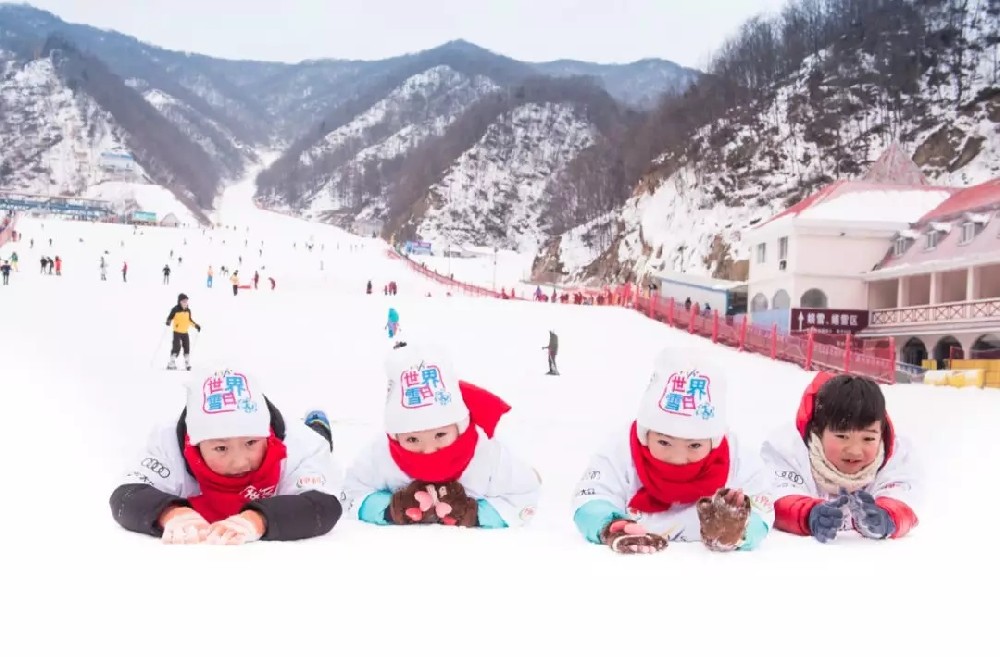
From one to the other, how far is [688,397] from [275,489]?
5.64 feet

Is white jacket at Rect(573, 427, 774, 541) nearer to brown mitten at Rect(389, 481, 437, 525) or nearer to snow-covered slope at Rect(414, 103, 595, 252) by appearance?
brown mitten at Rect(389, 481, 437, 525)

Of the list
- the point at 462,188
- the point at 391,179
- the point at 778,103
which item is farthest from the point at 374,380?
the point at 391,179

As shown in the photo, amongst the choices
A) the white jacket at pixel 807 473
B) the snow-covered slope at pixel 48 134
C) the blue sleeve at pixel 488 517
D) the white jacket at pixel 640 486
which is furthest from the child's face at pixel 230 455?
the snow-covered slope at pixel 48 134

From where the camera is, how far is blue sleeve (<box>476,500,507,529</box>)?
3367 millimetres

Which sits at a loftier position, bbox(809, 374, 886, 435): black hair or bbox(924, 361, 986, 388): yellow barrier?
bbox(809, 374, 886, 435): black hair

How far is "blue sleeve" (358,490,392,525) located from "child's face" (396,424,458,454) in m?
0.25

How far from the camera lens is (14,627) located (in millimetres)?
1936

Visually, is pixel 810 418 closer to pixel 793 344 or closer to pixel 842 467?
pixel 842 467

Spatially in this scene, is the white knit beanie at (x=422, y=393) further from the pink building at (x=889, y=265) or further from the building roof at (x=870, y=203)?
the building roof at (x=870, y=203)

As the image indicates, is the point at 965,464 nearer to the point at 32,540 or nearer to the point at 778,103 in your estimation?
the point at 32,540

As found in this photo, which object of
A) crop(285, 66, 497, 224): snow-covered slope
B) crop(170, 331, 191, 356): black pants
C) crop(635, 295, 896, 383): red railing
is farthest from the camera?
crop(285, 66, 497, 224): snow-covered slope

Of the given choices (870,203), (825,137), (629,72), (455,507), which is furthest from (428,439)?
(629,72)

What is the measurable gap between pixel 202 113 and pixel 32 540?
177 m

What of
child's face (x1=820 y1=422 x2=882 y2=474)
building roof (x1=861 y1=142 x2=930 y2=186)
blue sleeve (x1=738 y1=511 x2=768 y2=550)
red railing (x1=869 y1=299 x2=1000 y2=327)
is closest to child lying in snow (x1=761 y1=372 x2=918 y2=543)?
child's face (x1=820 y1=422 x2=882 y2=474)
